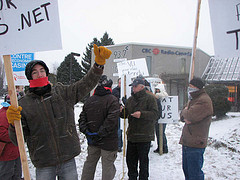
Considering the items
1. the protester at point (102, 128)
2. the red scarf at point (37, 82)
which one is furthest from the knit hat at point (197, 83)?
the red scarf at point (37, 82)

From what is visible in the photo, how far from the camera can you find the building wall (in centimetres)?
2167

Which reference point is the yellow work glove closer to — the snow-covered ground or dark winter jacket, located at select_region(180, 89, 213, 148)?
dark winter jacket, located at select_region(180, 89, 213, 148)

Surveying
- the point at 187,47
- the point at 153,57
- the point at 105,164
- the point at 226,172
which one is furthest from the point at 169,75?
the point at 105,164

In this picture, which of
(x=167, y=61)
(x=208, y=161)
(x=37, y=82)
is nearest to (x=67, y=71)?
(x=167, y=61)

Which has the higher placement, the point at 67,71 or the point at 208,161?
the point at 67,71

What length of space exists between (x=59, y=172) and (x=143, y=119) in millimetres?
1893

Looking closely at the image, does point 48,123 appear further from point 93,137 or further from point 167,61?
point 167,61

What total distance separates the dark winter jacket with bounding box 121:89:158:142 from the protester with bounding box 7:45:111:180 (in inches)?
64.1

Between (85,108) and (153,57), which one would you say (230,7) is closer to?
(85,108)

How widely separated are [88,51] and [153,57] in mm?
20178

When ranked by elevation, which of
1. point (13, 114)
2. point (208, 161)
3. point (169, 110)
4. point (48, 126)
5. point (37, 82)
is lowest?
point (208, 161)

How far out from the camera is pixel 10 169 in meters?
3.00

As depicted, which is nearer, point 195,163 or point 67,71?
point 195,163

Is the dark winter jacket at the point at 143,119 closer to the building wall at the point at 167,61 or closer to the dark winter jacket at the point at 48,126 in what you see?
the dark winter jacket at the point at 48,126
